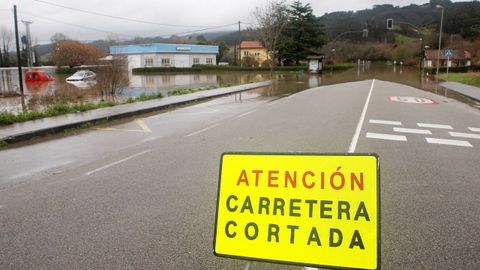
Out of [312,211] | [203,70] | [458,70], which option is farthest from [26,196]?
[203,70]

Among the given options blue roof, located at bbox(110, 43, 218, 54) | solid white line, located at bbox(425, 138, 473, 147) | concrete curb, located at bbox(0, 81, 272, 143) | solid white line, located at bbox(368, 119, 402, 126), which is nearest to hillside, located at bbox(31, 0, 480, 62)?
blue roof, located at bbox(110, 43, 218, 54)

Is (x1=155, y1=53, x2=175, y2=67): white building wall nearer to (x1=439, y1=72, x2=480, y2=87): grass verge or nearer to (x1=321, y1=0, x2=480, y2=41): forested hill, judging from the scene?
(x1=321, y1=0, x2=480, y2=41): forested hill

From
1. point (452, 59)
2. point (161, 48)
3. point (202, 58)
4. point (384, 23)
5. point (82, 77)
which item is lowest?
point (82, 77)

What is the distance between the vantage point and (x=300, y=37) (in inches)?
2825

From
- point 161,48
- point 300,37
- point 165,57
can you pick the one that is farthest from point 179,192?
point 165,57

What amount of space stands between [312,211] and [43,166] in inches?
254

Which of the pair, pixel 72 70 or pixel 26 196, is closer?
pixel 26 196

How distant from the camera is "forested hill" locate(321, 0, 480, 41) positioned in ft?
344

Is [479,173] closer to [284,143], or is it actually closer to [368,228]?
[284,143]

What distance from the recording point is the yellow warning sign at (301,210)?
2.72 metres

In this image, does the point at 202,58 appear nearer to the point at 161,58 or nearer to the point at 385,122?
the point at 161,58

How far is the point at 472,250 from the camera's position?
3.94 m

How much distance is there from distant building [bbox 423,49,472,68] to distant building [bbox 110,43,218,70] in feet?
167

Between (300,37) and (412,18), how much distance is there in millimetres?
120399
